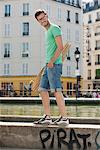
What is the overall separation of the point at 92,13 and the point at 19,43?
100 feet

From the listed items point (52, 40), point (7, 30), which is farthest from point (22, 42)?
point (52, 40)

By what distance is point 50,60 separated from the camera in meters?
6.19

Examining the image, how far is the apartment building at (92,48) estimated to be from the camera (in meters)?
78.1

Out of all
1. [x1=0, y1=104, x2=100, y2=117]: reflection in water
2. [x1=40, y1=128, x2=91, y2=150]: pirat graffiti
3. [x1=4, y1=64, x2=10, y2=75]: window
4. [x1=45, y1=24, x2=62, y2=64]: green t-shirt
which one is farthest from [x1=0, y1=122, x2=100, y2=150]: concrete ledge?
[x1=4, y1=64, x2=10, y2=75]: window

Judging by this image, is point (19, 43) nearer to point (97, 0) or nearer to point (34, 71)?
point (34, 71)

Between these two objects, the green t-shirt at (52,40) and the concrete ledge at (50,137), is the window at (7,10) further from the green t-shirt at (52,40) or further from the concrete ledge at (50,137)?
the concrete ledge at (50,137)

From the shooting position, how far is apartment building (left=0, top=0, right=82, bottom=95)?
187 feet

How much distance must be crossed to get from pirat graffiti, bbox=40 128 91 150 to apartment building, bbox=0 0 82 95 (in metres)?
50.9

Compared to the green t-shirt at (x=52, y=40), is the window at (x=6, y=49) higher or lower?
higher

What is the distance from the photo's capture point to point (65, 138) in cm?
585

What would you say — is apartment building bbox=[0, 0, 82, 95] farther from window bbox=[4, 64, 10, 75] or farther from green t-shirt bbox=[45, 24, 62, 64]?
green t-shirt bbox=[45, 24, 62, 64]

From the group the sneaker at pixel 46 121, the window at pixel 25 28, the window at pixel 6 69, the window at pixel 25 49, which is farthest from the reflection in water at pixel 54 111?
the window at pixel 25 28

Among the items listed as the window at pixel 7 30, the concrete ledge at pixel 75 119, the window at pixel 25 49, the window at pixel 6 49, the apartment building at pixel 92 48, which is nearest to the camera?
the concrete ledge at pixel 75 119

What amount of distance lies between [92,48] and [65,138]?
75411 mm
